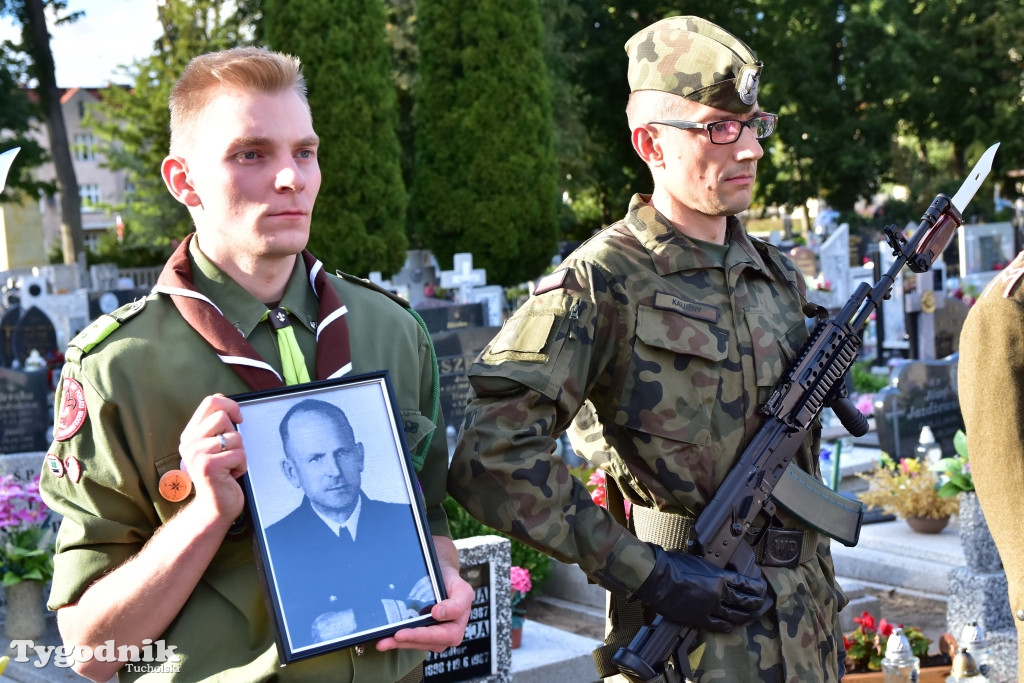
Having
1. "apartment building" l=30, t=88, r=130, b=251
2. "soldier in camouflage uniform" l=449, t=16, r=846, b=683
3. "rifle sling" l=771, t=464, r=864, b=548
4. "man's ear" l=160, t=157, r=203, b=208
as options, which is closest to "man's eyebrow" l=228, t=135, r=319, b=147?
"man's ear" l=160, t=157, r=203, b=208

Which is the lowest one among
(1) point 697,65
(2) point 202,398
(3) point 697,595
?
(3) point 697,595

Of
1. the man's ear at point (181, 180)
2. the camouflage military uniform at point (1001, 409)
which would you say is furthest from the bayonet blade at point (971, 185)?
the man's ear at point (181, 180)

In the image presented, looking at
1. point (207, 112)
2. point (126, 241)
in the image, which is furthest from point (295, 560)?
point (126, 241)

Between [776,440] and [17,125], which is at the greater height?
[17,125]

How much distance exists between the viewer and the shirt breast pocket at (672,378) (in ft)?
8.25

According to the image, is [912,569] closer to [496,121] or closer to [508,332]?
[508,332]

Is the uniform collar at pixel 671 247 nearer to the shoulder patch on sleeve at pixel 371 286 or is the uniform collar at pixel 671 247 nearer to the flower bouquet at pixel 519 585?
the shoulder patch on sleeve at pixel 371 286

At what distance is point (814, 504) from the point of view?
258 centimetres

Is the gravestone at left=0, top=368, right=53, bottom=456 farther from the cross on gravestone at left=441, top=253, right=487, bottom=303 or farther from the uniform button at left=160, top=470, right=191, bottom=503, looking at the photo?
the uniform button at left=160, top=470, right=191, bottom=503

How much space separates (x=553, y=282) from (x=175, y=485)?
1.03 m

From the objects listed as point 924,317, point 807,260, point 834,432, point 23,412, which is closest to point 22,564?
point 23,412

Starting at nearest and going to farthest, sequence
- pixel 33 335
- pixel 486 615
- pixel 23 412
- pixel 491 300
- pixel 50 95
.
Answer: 1. pixel 486 615
2. pixel 23 412
3. pixel 33 335
4. pixel 491 300
5. pixel 50 95

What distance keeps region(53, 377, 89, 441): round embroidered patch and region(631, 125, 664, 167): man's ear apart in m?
1.39

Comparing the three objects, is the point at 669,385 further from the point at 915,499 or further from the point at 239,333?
the point at 915,499
